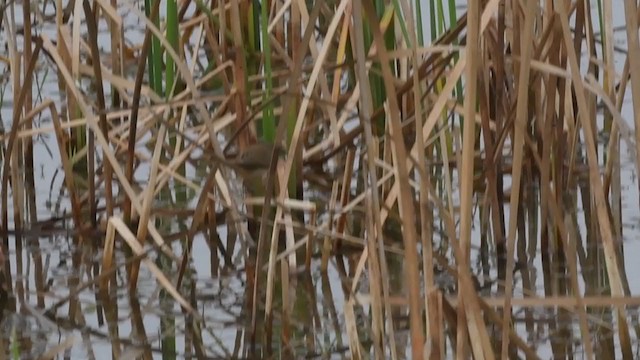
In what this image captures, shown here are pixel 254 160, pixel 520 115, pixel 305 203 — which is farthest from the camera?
pixel 254 160

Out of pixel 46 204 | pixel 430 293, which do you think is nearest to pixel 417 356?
pixel 430 293

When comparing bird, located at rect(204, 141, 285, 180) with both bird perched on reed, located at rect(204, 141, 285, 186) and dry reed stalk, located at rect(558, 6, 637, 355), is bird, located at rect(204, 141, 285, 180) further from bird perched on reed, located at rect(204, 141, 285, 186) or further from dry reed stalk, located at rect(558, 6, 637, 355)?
dry reed stalk, located at rect(558, 6, 637, 355)

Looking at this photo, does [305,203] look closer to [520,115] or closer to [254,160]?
[254,160]

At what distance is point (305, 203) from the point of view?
2.46 m

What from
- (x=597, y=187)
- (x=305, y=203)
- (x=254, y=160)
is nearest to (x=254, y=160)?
(x=254, y=160)

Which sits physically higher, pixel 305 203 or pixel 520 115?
pixel 520 115

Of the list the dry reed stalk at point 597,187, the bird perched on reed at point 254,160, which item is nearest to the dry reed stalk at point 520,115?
the dry reed stalk at point 597,187

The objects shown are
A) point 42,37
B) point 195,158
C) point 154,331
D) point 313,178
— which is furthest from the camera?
point 195,158

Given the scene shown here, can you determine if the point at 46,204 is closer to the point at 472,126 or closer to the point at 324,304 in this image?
the point at 324,304

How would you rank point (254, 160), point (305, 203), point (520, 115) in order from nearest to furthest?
point (520, 115), point (305, 203), point (254, 160)

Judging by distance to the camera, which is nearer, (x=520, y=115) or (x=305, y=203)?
(x=520, y=115)

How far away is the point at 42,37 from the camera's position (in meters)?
2.74

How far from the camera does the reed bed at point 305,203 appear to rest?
2.29m

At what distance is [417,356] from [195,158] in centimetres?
165
